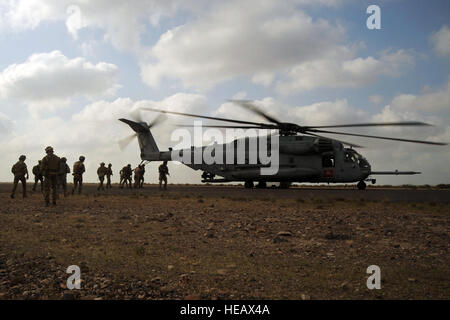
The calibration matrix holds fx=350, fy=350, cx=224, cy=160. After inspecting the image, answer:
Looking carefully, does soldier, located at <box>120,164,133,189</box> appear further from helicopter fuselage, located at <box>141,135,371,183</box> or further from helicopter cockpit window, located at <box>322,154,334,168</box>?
helicopter cockpit window, located at <box>322,154,334,168</box>

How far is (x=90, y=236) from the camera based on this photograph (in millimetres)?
7230

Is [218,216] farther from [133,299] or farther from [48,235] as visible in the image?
[133,299]

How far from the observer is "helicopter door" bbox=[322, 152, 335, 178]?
885 inches

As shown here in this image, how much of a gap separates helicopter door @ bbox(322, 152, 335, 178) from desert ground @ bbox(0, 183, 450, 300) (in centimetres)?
1272

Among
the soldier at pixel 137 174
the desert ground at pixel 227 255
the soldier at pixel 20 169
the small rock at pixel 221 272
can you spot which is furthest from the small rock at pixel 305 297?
the soldier at pixel 137 174

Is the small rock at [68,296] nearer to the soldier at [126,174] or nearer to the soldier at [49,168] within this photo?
the soldier at [49,168]

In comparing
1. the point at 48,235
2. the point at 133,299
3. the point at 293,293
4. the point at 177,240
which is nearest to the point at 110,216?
the point at 48,235

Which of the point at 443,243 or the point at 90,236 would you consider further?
the point at 90,236

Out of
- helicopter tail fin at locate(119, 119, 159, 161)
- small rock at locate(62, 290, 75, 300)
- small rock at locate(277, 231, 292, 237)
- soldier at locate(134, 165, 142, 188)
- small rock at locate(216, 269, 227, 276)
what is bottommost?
small rock at locate(62, 290, 75, 300)

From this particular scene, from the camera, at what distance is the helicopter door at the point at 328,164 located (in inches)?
885

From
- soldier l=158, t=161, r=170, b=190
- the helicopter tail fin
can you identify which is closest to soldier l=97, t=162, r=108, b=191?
soldier l=158, t=161, r=170, b=190

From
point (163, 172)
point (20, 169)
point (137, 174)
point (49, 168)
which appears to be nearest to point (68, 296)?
point (49, 168)
